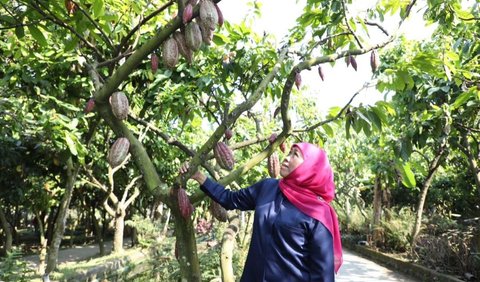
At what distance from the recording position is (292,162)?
2.12 meters

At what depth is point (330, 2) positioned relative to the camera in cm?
268

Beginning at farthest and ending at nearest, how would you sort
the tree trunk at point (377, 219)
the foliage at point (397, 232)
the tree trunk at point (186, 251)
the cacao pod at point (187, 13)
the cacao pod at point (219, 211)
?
the tree trunk at point (377, 219), the foliage at point (397, 232), the cacao pod at point (219, 211), the tree trunk at point (186, 251), the cacao pod at point (187, 13)

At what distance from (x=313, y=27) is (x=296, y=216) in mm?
1516

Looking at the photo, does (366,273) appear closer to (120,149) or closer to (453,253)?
(453,253)

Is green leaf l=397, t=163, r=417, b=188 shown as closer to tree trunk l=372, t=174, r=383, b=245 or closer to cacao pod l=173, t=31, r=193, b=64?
cacao pod l=173, t=31, r=193, b=64

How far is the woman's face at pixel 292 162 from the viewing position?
2.10 metres

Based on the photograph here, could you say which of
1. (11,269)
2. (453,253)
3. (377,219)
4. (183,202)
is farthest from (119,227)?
(183,202)

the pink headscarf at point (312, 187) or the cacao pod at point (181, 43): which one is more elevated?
the cacao pod at point (181, 43)

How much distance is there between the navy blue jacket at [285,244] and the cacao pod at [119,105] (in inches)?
19.8

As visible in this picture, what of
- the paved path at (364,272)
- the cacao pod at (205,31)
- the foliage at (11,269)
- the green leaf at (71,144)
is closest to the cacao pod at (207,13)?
the cacao pod at (205,31)

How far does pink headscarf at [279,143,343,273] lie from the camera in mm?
2023

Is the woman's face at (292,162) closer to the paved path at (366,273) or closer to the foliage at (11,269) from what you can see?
the foliage at (11,269)

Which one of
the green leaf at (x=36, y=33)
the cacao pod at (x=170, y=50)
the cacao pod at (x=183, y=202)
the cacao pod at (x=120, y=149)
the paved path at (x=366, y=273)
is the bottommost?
the paved path at (x=366, y=273)

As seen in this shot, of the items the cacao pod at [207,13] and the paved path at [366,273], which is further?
the paved path at [366,273]
